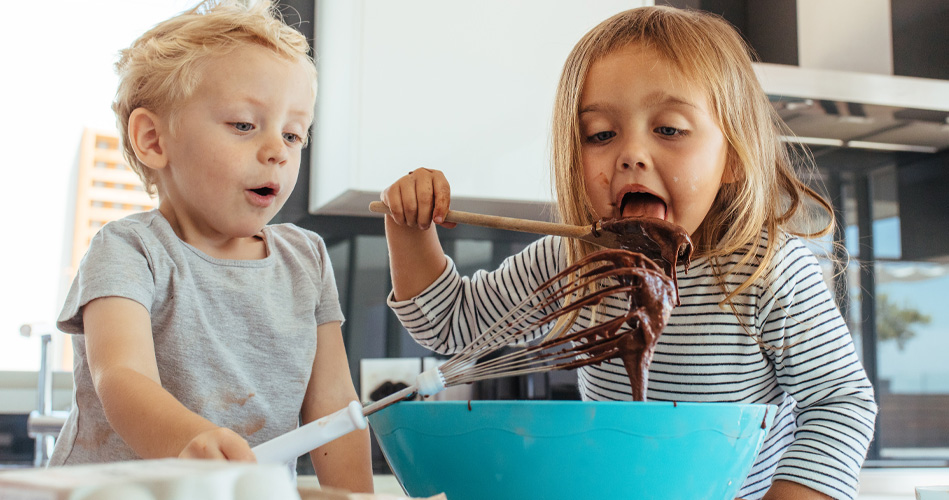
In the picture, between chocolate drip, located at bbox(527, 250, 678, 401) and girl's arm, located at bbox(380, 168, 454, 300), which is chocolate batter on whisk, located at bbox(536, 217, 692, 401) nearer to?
chocolate drip, located at bbox(527, 250, 678, 401)

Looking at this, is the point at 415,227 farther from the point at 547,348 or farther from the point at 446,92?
the point at 446,92

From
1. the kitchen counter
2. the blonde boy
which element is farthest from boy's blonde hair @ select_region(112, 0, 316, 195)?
the kitchen counter

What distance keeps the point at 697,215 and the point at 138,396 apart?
1.96 ft

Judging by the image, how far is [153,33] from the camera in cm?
79

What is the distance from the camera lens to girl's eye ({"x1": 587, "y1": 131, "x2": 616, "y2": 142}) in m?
0.85

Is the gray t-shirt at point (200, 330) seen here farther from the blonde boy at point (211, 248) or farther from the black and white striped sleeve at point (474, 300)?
the black and white striped sleeve at point (474, 300)

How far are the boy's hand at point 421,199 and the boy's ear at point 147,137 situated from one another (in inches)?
9.1

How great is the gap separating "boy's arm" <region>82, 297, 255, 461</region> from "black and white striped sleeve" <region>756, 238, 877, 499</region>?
0.48 meters

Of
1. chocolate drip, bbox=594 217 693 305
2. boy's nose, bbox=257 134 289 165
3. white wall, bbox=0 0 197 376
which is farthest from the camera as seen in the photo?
white wall, bbox=0 0 197 376

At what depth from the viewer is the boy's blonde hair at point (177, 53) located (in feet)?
2.44

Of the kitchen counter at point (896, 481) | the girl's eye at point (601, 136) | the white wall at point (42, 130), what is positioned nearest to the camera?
the girl's eye at point (601, 136)

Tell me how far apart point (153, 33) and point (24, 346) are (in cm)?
146

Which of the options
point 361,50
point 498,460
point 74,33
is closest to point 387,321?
point 361,50

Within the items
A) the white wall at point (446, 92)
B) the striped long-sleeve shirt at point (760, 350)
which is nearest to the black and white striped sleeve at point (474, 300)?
the striped long-sleeve shirt at point (760, 350)
